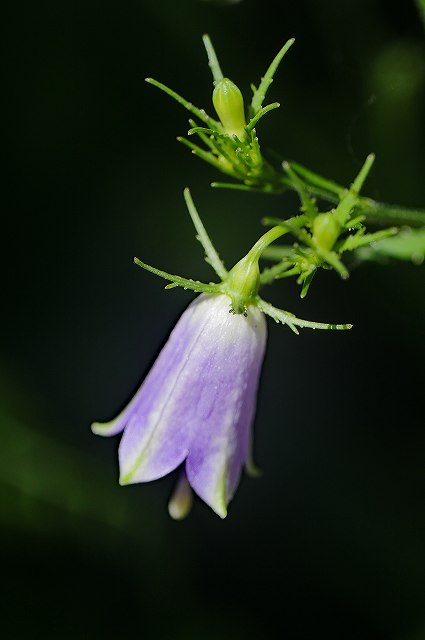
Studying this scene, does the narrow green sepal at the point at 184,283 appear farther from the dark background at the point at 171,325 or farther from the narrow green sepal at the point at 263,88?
the dark background at the point at 171,325

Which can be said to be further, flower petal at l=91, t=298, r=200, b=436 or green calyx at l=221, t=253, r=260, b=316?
Result: flower petal at l=91, t=298, r=200, b=436

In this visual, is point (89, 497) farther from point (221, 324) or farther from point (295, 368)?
point (221, 324)

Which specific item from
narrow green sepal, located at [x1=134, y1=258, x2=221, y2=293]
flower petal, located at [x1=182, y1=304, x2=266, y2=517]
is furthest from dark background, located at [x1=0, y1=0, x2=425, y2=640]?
narrow green sepal, located at [x1=134, y1=258, x2=221, y2=293]

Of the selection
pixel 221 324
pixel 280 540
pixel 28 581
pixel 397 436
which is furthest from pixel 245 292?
pixel 28 581

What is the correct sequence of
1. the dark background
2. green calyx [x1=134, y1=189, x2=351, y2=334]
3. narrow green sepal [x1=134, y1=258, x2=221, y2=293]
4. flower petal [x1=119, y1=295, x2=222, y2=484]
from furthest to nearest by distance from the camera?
the dark background → flower petal [x1=119, y1=295, x2=222, y2=484] → green calyx [x1=134, y1=189, x2=351, y2=334] → narrow green sepal [x1=134, y1=258, x2=221, y2=293]

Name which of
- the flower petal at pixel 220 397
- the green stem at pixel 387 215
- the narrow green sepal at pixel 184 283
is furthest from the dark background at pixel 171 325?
the narrow green sepal at pixel 184 283

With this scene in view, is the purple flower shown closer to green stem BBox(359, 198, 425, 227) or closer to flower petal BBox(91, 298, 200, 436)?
flower petal BBox(91, 298, 200, 436)

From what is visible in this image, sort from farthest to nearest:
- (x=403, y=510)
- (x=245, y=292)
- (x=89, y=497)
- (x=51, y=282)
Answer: (x=51, y=282)
(x=89, y=497)
(x=403, y=510)
(x=245, y=292)
